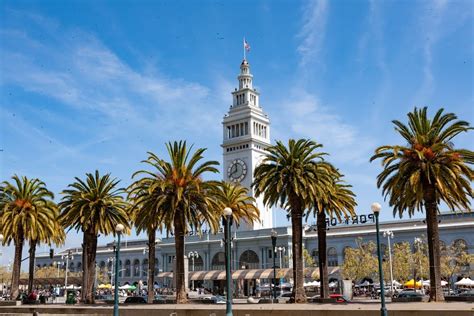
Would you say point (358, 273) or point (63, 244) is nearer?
point (63, 244)

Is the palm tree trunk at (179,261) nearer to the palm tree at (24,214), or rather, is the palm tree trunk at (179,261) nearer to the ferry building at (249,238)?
the palm tree at (24,214)

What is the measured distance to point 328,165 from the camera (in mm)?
A: 49156

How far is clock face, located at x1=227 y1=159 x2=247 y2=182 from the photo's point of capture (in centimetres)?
12344

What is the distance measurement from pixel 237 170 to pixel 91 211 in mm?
73400

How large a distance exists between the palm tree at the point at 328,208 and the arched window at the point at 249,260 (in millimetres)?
61426

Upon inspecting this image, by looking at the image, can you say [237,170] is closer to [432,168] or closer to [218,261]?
[218,261]

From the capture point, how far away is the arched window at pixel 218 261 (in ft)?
376

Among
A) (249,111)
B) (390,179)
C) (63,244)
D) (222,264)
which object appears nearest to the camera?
(390,179)

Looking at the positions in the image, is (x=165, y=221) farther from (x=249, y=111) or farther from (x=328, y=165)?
(x=249, y=111)

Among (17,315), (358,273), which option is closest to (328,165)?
(17,315)

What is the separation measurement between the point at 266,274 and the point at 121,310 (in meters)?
60.8

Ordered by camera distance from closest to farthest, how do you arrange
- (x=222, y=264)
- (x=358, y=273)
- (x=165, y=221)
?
(x=165, y=221) < (x=358, y=273) < (x=222, y=264)

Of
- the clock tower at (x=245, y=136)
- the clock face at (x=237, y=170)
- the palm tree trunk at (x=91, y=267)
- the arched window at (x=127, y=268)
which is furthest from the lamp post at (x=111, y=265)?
the palm tree trunk at (x=91, y=267)

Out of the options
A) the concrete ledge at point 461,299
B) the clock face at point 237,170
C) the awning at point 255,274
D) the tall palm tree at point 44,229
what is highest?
the clock face at point 237,170
